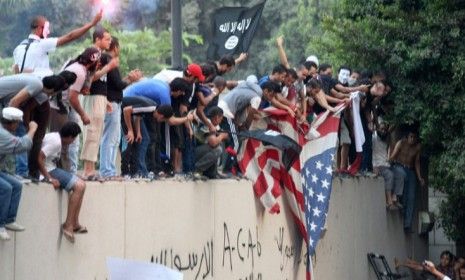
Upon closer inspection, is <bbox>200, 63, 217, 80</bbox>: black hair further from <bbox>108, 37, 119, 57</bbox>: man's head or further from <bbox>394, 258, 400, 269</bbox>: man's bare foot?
<bbox>394, 258, 400, 269</bbox>: man's bare foot

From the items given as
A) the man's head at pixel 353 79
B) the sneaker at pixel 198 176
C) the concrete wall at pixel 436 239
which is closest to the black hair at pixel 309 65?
the man's head at pixel 353 79

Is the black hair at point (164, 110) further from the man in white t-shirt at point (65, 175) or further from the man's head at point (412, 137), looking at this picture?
the man's head at point (412, 137)

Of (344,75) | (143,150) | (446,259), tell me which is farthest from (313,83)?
(446,259)

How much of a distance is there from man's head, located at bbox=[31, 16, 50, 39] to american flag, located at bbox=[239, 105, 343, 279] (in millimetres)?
5082

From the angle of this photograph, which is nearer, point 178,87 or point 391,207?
point 178,87

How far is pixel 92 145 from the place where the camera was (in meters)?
15.2

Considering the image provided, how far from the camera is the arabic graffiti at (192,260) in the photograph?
53.5 feet

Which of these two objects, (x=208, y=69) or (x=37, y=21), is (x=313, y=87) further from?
(x=37, y=21)

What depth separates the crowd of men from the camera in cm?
1320

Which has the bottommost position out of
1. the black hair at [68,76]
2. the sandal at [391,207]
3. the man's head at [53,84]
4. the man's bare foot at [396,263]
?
the man's bare foot at [396,263]

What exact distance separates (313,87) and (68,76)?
26.8 ft

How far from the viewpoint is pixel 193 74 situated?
56.1 ft

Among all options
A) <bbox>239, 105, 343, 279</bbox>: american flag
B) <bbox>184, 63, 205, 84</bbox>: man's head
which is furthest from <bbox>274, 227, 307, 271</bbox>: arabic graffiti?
<bbox>184, 63, 205, 84</bbox>: man's head

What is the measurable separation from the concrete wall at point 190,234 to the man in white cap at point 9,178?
252mm
